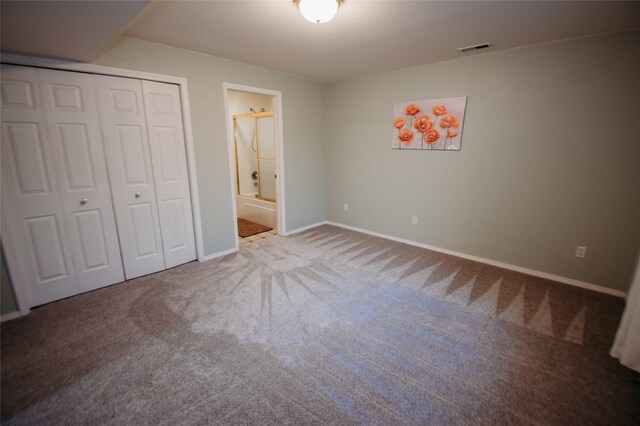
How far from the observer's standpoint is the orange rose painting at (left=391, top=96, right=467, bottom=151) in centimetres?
334

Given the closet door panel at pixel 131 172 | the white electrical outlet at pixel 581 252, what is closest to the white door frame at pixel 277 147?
the closet door panel at pixel 131 172

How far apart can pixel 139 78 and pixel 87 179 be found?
3.65 ft

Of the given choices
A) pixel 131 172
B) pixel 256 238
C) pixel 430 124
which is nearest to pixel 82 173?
pixel 131 172

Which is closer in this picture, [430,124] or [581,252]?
[581,252]

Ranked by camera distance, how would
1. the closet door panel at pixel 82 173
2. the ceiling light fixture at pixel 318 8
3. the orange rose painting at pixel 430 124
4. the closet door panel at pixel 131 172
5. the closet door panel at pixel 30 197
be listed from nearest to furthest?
the ceiling light fixture at pixel 318 8 → the closet door panel at pixel 30 197 → the closet door panel at pixel 82 173 → the closet door panel at pixel 131 172 → the orange rose painting at pixel 430 124

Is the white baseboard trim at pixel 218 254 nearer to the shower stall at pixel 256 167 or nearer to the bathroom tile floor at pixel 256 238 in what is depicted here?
the bathroom tile floor at pixel 256 238

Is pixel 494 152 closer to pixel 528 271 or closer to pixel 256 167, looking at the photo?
pixel 528 271

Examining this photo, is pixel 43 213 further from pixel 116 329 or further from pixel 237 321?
pixel 237 321

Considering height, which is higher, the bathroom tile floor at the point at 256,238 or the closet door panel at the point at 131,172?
the closet door panel at the point at 131,172

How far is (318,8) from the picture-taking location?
182 cm

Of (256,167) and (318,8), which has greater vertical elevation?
(318,8)

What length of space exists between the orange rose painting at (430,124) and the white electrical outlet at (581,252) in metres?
1.63

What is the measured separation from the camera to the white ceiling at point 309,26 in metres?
1.68

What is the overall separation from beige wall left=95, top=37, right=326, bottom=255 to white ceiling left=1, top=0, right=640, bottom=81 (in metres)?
0.20
